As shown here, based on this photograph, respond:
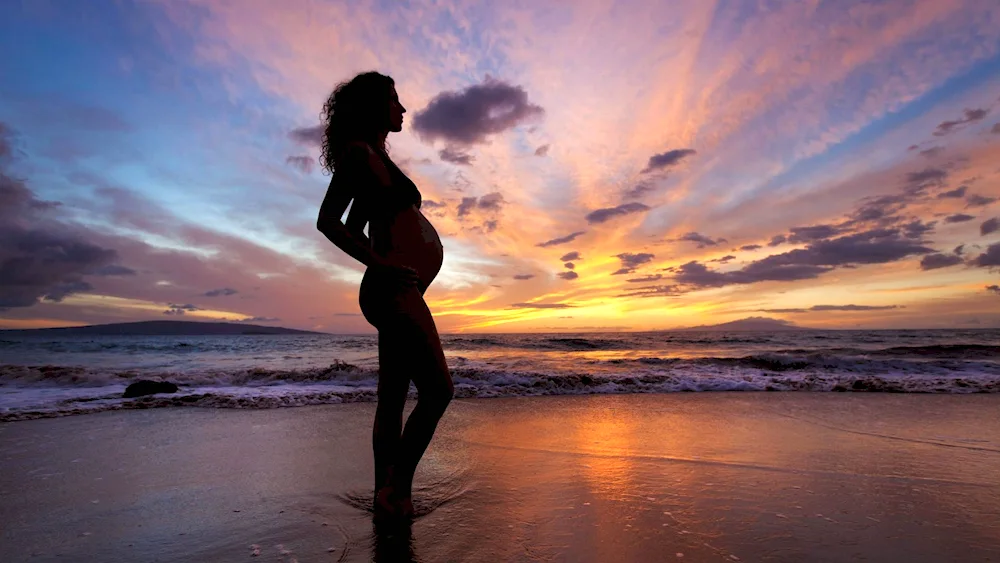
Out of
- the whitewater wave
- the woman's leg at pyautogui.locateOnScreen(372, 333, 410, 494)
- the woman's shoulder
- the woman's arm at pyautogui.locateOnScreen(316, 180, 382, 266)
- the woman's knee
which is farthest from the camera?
the whitewater wave

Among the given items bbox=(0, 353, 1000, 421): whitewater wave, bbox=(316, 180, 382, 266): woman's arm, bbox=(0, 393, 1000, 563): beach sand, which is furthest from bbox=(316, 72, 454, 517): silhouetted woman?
Answer: bbox=(0, 353, 1000, 421): whitewater wave

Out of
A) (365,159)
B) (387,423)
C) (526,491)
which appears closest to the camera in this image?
(365,159)

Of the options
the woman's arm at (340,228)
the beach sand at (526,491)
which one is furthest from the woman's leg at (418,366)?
the beach sand at (526,491)

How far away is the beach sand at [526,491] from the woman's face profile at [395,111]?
2307 millimetres

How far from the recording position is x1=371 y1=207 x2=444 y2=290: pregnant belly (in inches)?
101

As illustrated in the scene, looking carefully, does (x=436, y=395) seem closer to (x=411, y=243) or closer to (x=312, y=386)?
(x=411, y=243)

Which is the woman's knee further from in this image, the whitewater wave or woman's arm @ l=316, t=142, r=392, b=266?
the whitewater wave

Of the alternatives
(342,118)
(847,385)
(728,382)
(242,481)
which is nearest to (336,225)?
(342,118)

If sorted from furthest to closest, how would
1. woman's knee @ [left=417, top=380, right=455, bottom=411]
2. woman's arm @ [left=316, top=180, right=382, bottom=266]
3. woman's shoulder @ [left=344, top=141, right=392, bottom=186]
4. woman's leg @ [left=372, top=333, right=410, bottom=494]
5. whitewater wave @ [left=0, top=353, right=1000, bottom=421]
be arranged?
whitewater wave @ [left=0, top=353, right=1000, bottom=421], woman's leg @ [left=372, top=333, right=410, bottom=494], woman's knee @ [left=417, top=380, right=455, bottom=411], woman's shoulder @ [left=344, top=141, right=392, bottom=186], woman's arm @ [left=316, top=180, right=382, bottom=266]

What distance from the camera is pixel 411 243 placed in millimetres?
2617

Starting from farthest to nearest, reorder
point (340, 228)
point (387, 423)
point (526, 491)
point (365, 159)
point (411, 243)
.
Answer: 1. point (526, 491)
2. point (387, 423)
3. point (411, 243)
4. point (365, 159)
5. point (340, 228)

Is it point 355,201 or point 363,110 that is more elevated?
point 363,110

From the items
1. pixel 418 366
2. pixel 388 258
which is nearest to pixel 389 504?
pixel 418 366

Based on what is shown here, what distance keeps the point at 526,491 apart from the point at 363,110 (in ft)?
8.80
